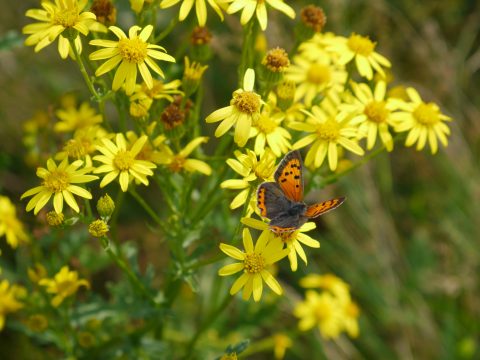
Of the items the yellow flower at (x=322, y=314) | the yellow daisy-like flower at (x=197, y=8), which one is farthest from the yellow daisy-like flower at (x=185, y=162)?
the yellow flower at (x=322, y=314)

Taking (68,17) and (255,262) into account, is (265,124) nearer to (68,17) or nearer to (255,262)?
(255,262)

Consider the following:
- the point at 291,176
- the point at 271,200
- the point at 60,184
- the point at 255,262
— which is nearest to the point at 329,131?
the point at 291,176

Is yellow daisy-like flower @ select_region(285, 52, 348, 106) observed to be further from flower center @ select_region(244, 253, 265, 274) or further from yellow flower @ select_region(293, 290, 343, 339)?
yellow flower @ select_region(293, 290, 343, 339)

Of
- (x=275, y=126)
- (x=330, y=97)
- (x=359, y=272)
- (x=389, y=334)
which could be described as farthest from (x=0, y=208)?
(x=389, y=334)

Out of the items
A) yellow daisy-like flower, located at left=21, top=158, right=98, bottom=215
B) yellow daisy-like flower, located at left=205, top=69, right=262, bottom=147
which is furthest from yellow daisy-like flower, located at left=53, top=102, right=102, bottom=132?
yellow daisy-like flower, located at left=205, top=69, right=262, bottom=147

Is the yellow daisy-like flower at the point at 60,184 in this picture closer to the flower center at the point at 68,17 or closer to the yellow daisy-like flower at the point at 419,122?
the flower center at the point at 68,17

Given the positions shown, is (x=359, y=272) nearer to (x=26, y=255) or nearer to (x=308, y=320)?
(x=308, y=320)
